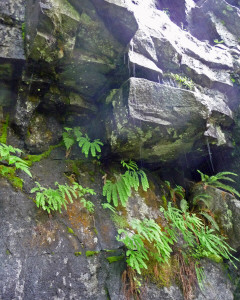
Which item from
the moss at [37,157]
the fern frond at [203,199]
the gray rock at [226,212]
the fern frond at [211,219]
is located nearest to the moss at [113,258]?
the moss at [37,157]

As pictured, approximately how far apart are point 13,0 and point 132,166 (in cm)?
405

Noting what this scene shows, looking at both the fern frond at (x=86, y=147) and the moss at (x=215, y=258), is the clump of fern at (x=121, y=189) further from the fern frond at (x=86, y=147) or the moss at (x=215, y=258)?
the moss at (x=215, y=258)

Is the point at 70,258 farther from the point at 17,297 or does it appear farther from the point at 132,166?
the point at 132,166

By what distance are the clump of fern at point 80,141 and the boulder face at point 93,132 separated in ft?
0.60

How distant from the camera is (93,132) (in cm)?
528

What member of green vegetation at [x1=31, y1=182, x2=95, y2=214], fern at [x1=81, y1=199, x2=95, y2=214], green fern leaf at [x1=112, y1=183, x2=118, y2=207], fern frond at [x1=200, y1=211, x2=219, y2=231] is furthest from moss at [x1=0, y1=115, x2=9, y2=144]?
fern frond at [x1=200, y1=211, x2=219, y2=231]

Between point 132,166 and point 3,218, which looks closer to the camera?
point 3,218

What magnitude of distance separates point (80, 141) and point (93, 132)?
530mm

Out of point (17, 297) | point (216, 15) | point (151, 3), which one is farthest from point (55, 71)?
point (216, 15)

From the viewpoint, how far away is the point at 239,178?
646cm

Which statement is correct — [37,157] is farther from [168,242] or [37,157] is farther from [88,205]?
[168,242]

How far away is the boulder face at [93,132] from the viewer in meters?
3.58

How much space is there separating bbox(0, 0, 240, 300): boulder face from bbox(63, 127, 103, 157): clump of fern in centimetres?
18

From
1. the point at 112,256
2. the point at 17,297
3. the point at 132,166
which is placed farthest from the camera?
the point at 132,166
